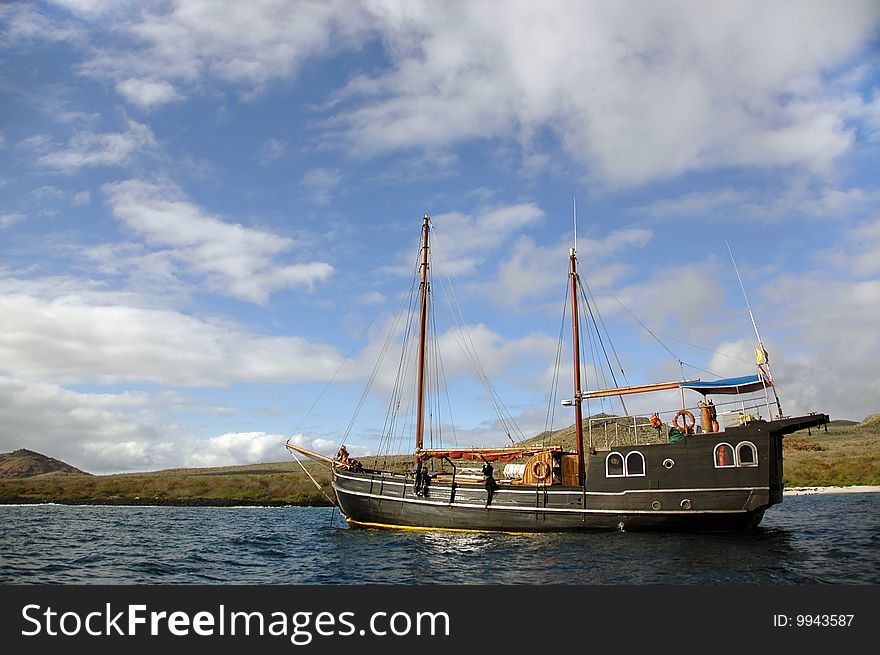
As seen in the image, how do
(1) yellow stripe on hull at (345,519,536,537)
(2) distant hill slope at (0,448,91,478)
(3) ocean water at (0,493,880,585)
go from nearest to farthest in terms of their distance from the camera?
(3) ocean water at (0,493,880,585) → (1) yellow stripe on hull at (345,519,536,537) → (2) distant hill slope at (0,448,91,478)

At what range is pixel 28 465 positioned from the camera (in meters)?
166

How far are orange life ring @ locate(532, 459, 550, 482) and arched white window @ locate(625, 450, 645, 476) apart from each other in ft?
17.2

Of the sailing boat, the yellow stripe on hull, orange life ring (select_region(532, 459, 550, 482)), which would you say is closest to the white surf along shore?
the sailing boat

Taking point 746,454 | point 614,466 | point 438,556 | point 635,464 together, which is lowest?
point 438,556

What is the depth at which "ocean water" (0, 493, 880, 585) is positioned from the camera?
21.8 metres

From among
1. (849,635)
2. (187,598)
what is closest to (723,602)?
(849,635)

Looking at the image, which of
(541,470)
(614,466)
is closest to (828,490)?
(614,466)

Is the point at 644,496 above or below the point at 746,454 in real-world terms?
below

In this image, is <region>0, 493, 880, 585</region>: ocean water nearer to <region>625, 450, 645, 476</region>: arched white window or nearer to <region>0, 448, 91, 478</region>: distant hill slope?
<region>625, 450, 645, 476</region>: arched white window

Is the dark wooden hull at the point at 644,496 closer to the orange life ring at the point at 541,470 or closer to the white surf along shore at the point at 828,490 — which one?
the orange life ring at the point at 541,470

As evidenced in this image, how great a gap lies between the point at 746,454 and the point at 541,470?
473 inches

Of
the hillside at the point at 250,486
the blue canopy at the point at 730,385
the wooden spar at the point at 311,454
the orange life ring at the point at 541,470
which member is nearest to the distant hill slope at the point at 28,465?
the hillside at the point at 250,486

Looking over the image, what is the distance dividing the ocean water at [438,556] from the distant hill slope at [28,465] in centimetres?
14695

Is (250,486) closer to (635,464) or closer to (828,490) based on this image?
(635,464)
